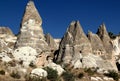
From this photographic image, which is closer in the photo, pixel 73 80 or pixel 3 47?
pixel 73 80

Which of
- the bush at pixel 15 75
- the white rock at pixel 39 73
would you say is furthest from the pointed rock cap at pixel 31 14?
the bush at pixel 15 75

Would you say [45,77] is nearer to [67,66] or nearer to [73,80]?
[73,80]

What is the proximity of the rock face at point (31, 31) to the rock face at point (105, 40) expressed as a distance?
34.8 ft

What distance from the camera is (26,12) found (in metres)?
44.4

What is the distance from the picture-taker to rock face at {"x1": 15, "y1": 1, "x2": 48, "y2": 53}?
41.2m

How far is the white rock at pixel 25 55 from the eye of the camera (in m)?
36.8

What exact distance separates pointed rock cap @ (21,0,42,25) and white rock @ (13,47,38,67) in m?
5.16

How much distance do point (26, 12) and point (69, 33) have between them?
22.0 feet

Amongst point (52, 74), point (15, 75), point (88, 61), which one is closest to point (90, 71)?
point (88, 61)

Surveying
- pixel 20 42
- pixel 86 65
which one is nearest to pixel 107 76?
pixel 86 65

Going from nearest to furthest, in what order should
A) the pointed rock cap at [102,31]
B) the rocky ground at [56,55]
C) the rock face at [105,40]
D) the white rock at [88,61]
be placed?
the rocky ground at [56,55], the white rock at [88,61], the rock face at [105,40], the pointed rock cap at [102,31]

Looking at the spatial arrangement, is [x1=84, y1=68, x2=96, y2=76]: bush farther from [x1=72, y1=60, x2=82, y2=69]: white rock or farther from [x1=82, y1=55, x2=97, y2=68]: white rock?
[x1=72, y1=60, x2=82, y2=69]: white rock

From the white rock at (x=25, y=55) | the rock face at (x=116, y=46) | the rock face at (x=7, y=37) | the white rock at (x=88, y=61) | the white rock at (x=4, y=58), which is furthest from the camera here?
the rock face at (x=116, y=46)

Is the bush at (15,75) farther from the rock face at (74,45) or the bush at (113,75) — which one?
the bush at (113,75)
